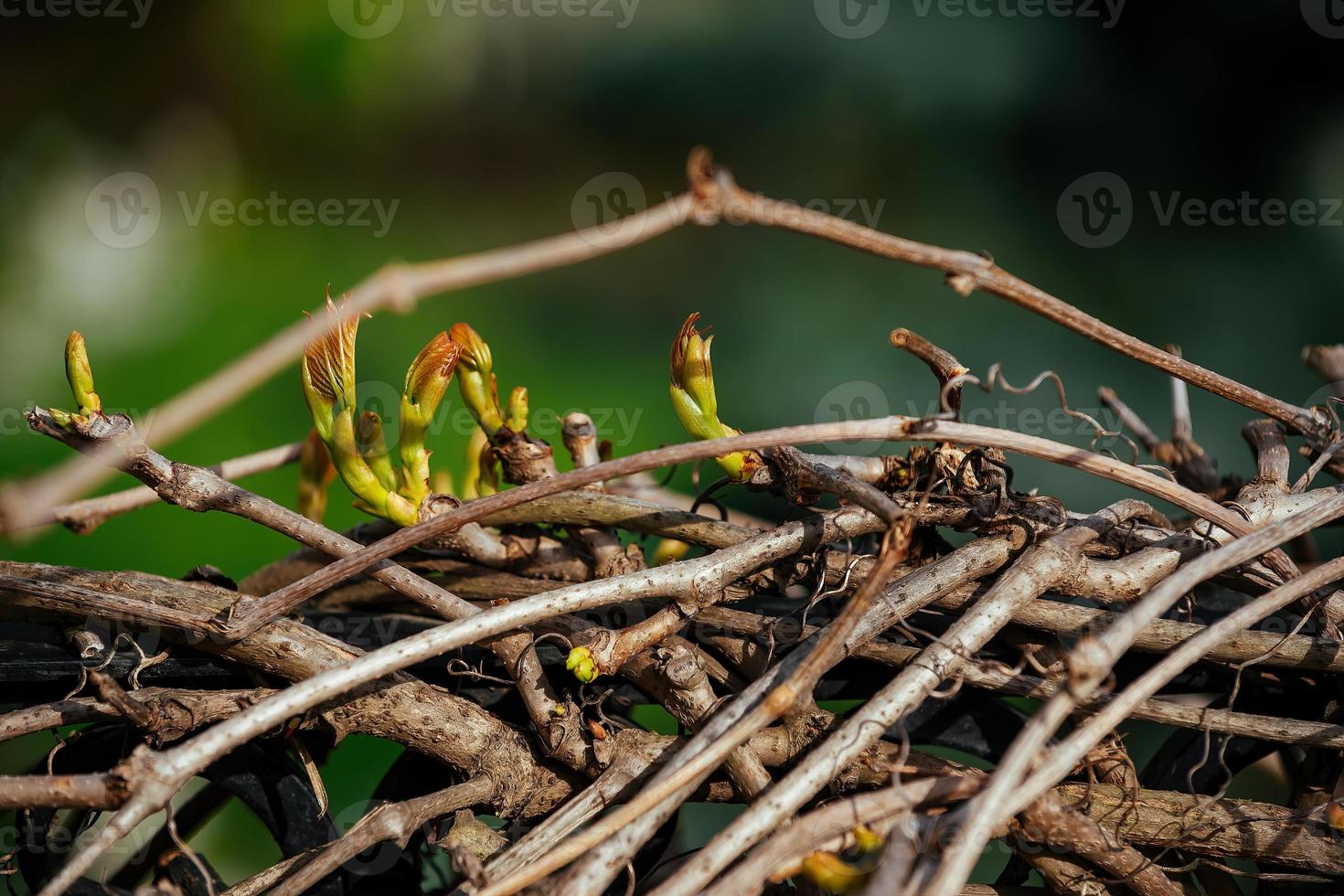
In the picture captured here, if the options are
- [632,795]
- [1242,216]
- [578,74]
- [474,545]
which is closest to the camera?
[632,795]

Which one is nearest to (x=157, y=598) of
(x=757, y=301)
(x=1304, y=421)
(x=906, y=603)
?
(x=906, y=603)

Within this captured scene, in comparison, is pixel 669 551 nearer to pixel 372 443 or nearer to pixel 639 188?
pixel 372 443

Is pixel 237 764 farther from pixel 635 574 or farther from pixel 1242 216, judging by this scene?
pixel 1242 216

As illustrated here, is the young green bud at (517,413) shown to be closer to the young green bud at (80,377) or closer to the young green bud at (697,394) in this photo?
the young green bud at (697,394)

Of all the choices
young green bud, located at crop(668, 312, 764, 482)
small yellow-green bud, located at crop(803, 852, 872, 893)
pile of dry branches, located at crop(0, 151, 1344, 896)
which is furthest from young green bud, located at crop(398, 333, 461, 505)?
small yellow-green bud, located at crop(803, 852, 872, 893)

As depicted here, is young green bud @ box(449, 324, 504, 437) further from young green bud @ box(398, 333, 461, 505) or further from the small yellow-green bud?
the small yellow-green bud

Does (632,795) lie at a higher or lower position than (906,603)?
lower
